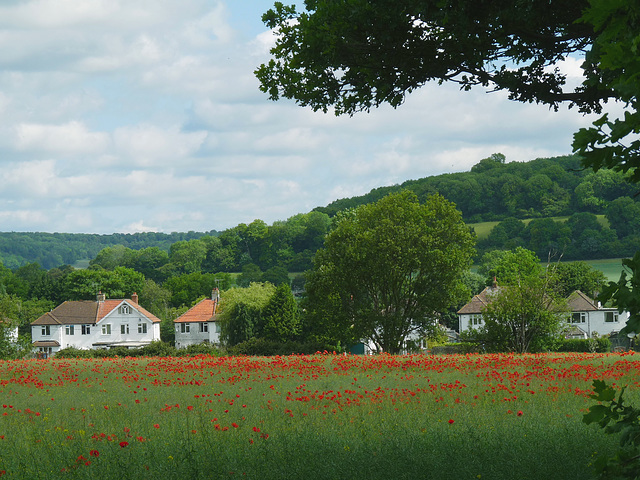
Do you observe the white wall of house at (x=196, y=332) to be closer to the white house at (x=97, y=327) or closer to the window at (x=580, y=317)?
the white house at (x=97, y=327)

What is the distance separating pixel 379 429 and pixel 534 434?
8.18ft

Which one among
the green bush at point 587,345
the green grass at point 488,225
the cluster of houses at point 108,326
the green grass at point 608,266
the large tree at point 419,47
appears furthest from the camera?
the green grass at point 488,225

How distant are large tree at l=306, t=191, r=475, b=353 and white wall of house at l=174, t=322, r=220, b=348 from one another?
48.5 meters

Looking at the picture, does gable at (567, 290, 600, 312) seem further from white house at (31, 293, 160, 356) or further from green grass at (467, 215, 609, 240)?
white house at (31, 293, 160, 356)

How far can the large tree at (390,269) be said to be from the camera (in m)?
41.4

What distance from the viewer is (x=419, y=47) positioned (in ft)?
30.5

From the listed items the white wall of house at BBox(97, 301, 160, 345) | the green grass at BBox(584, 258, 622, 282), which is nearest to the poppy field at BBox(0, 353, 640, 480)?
the white wall of house at BBox(97, 301, 160, 345)

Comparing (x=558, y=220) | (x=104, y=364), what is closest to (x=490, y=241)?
(x=558, y=220)

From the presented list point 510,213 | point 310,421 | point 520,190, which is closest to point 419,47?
point 310,421

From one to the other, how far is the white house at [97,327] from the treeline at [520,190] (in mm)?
54306

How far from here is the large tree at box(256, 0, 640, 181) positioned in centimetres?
824

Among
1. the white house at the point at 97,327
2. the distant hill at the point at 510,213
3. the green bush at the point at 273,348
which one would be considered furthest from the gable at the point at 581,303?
the white house at the point at 97,327

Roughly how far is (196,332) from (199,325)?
3.69 feet

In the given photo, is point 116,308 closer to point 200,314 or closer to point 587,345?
point 200,314
